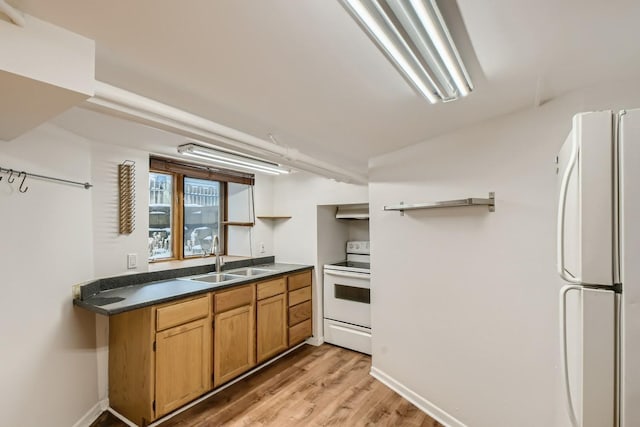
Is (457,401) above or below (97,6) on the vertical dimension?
below

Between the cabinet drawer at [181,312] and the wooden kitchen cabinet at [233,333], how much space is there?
0.13m

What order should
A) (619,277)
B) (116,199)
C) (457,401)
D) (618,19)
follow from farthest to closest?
(116,199) < (457,401) < (618,19) < (619,277)

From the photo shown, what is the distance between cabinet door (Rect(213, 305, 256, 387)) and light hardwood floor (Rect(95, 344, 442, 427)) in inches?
6.3

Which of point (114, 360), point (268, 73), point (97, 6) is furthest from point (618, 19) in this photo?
point (114, 360)

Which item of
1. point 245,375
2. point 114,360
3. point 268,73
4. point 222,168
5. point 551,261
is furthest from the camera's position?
point 222,168

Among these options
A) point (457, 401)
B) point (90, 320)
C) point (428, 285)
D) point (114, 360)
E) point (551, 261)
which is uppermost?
point (551, 261)

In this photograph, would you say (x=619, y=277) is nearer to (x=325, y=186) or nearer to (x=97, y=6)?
(x=97, y=6)

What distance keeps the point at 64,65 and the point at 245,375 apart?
284 cm

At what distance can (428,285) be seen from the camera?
2447 millimetres

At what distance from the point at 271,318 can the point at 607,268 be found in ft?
9.40

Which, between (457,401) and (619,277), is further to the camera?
(457,401)

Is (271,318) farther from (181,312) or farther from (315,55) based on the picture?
(315,55)

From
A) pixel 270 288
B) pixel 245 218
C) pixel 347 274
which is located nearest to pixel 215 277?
pixel 270 288

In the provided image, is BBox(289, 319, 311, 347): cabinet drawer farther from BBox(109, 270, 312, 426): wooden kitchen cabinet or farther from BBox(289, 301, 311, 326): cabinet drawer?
BBox(109, 270, 312, 426): wooden kitchen cabinet
